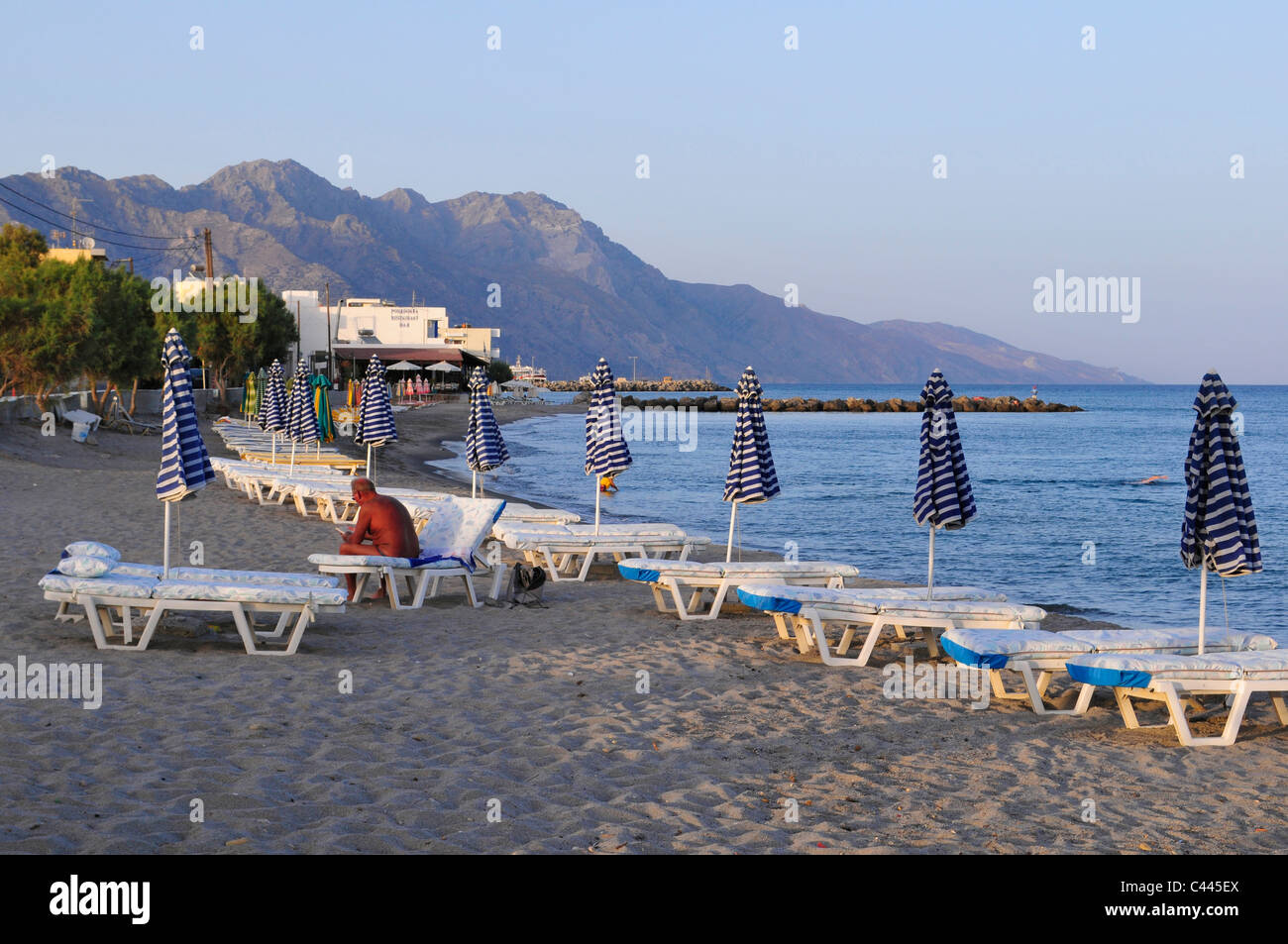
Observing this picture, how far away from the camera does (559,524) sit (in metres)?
14.3

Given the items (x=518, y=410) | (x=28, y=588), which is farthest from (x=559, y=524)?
(x=518, y=410)

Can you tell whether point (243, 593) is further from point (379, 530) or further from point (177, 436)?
point (379, 530)

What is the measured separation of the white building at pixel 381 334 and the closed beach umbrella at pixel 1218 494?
64125mm

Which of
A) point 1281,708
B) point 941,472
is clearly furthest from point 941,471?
point 1281,708

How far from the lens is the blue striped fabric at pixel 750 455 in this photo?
34.9ft

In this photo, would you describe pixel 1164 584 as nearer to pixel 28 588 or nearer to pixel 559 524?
pixel 559 524

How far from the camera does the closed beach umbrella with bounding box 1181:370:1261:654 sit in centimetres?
749

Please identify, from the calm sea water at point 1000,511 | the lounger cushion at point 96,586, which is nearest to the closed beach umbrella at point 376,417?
the calm sea water at point 1000,511

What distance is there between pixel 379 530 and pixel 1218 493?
6729mm

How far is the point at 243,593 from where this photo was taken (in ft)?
26.0

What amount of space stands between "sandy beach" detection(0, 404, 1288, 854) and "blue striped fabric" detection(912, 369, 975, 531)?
125 centimetres

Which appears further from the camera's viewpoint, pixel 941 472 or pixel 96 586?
pixel 941 472

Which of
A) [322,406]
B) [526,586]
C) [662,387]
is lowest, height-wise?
[526,586]
